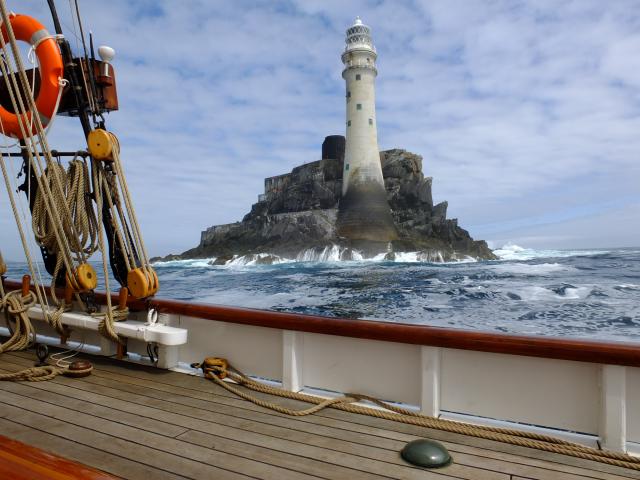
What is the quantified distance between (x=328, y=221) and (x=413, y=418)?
3597 cm

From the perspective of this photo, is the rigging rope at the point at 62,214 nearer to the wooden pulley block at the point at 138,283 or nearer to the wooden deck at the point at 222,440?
the wooden pulley block at the point at 138,283

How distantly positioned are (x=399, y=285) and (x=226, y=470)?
1535 centimetres

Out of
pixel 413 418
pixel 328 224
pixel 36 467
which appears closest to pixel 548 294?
pixel 413 418

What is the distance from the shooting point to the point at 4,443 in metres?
1.14

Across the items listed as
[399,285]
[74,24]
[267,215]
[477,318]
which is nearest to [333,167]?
[267,215]

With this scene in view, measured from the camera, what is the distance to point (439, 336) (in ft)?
6.19

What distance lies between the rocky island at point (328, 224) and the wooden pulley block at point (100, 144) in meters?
32.8

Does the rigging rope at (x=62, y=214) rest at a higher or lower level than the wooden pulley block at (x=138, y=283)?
higher

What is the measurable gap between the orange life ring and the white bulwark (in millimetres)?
32244

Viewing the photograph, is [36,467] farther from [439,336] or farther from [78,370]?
[78,370]

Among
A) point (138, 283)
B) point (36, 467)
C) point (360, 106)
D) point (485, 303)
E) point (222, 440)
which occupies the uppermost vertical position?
point (360, 106)

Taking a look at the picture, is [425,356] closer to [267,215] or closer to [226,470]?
[226,470]

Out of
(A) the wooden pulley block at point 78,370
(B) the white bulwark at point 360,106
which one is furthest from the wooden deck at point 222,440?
(B) the white bulwark at point 360,106

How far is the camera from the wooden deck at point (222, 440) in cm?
150
